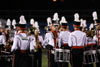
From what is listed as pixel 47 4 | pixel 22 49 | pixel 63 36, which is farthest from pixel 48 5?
pixel 22 49

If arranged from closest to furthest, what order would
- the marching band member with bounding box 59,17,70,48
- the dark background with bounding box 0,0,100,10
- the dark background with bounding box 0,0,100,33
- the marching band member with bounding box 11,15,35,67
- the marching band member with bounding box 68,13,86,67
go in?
the marching band member with bounding box 11,15,35,67
the marching band member with bounding box 68,13,86,67
the marching band member with bounding box 59,17,70,48
the dark background with bounding box 0,0,100,33
the dark background with bounding box 0,0,100,10

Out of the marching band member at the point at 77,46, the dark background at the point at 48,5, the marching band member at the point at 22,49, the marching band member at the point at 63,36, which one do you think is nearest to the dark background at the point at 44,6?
the dark background at the point at 48,5

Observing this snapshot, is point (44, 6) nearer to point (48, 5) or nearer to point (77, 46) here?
point (48, 5)

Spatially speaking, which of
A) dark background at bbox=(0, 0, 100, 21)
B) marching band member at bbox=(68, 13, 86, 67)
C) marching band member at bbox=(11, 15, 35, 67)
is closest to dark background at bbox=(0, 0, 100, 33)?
dark background at bbox=(0, 0, 100, 21)

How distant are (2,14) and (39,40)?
14626 mm

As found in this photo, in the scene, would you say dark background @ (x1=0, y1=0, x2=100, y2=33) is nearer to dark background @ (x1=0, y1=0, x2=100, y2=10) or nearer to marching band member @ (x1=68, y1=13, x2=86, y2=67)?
dark background @ (x1=0, y1=0, x2=100, y2=10)

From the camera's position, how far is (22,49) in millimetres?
6336

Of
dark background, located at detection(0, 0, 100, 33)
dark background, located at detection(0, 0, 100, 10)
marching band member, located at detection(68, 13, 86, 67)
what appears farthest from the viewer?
dark background, located at detection(0, 0, 100, 10)

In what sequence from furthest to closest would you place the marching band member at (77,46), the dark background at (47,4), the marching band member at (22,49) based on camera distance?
the dark background at (47,4), the marching band member at (77,46), the marching band member at (22,49)

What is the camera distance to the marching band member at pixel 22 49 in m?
6.26

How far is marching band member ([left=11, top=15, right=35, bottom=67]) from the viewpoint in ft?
20.5

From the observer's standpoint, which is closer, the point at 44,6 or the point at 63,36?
the point at 63,36

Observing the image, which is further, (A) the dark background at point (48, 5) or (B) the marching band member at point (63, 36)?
(A) the dark background at point (48, 5)

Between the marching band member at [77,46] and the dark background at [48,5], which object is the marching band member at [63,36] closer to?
the marching band member at [77,46]
